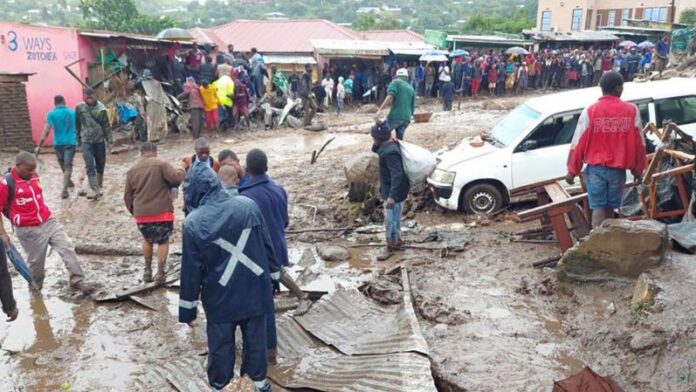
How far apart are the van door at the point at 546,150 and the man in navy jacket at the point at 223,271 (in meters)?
5.18

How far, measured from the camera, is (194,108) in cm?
1584

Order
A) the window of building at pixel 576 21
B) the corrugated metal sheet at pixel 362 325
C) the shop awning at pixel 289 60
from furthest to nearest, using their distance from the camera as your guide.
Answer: the window of building at pixel 576 21 < the shop awning at pixel 289 60 < the corrugated metal sheet at pixel 362 325

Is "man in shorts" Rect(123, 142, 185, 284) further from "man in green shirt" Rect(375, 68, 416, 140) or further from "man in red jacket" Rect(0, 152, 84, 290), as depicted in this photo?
"man in green shirt" Rect(375, 68, 416, 140)

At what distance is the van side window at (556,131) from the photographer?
8258 millimetres

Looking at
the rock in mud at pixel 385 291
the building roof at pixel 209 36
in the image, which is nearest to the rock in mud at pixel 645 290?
the rock in mud at pixel 385 291

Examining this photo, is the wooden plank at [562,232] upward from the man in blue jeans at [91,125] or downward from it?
downward

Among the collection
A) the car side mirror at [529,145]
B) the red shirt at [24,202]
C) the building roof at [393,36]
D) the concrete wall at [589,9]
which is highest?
the concrete wall at [589,9]

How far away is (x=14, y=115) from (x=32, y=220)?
30.3ft

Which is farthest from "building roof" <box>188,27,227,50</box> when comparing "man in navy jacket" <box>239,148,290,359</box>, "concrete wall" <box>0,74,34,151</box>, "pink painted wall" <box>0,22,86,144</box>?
"man in navy jacket" <box>239,148,290,359</box>

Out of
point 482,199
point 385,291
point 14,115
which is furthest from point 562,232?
point 14,115

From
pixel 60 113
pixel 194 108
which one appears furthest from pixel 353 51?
pixel 60 113

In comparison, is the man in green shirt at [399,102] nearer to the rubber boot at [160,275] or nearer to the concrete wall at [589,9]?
the rubber boot at [160,275]

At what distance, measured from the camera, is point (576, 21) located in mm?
58031

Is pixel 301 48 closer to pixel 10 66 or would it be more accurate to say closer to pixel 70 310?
pixel 10 66
